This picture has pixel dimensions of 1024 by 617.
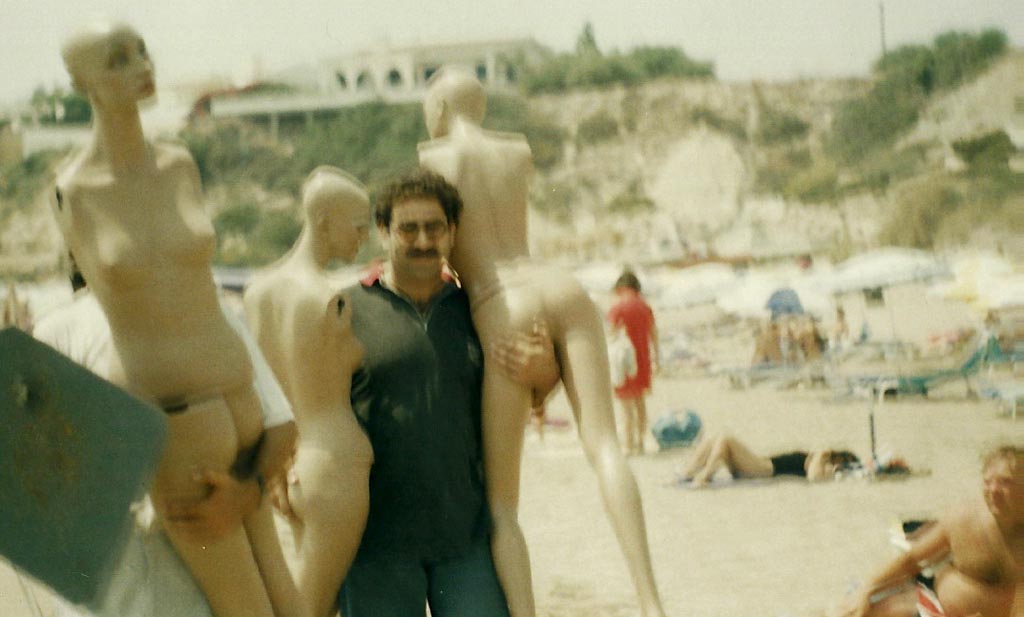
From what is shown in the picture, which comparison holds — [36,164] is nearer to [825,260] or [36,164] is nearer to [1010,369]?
[825,260]

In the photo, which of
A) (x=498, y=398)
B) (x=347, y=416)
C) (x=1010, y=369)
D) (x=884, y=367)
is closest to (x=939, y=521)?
(x=498, y=398)

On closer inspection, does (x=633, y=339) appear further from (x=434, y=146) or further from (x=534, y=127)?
(x=534, y=127)

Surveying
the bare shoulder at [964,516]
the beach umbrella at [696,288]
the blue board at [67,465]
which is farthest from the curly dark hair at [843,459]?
the beach umbrella at [696,288]

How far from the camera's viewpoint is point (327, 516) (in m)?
4.13

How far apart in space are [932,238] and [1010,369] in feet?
123

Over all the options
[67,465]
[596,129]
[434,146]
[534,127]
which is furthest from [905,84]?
[67,465]

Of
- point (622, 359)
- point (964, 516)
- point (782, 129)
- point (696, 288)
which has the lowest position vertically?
point (782, 129)

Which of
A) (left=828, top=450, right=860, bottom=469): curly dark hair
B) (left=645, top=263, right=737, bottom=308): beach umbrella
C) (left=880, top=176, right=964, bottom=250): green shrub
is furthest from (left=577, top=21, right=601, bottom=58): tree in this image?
(left=828, top=450, right=860, bottom=469): curly dark hair

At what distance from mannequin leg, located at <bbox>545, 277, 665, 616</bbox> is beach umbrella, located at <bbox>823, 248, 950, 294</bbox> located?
2186 cm

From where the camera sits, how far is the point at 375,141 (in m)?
73.1

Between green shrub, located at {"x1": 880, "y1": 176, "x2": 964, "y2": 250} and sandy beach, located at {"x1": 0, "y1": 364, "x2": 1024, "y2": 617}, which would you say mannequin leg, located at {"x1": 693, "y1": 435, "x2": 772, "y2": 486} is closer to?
sandy beach, located at {"x1": 0, "y1": 364, "x2": 1024, "y2": 617}

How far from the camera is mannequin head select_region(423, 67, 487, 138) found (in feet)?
16.0

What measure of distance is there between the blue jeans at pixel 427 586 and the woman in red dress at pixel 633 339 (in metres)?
8.88

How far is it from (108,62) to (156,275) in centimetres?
52
